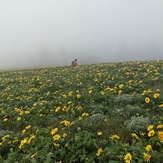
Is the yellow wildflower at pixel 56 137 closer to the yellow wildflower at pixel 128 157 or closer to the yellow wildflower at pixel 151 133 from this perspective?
the yellow wildflower at pixel 128 157

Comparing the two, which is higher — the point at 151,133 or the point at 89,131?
the point at 151,133

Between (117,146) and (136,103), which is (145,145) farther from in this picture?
(136,103)

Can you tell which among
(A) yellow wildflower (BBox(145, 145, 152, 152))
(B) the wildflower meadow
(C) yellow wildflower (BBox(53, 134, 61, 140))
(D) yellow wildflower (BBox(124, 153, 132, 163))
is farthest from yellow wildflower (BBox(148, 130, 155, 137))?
(C) yellow wildflower (BBox(53, 134, 61, 140))

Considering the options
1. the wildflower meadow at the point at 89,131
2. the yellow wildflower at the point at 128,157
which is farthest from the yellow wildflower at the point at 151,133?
the yellow wildflower at the point at 128,157

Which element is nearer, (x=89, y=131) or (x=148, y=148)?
(x=148, y=148)

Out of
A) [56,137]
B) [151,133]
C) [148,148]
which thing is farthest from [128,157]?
[56,137]

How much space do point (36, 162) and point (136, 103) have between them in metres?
4.56

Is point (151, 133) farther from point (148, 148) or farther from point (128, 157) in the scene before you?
point (128, 157)

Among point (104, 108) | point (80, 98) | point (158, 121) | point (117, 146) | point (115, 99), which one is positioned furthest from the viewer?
point (80, 98)

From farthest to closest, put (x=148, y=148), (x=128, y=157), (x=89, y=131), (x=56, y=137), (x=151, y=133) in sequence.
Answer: (x=89, y=131)
(x=56, y=137)
(x=151, y=133)
(x=148, y=148)
(x=128, y=157)

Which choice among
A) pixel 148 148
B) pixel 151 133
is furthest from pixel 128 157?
pixel 151 133

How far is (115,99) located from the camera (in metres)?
9.59

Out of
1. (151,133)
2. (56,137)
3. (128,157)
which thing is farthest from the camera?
(56,137)

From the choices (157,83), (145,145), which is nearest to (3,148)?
(145,145)
